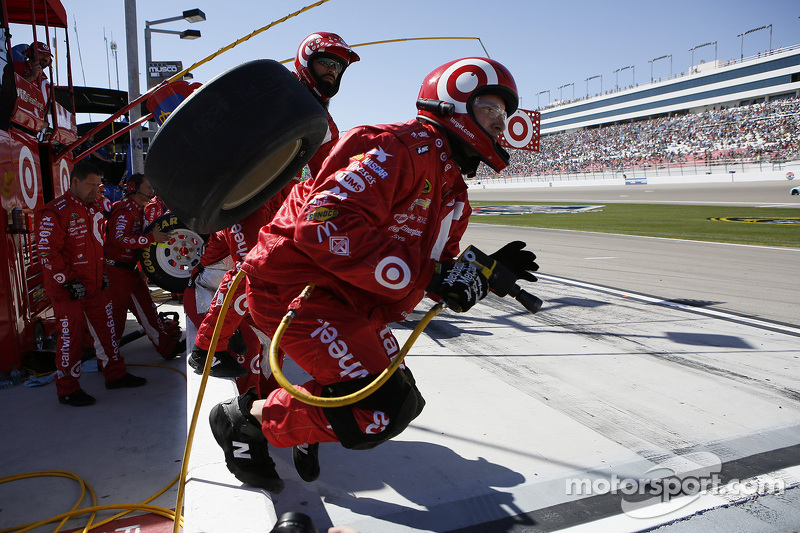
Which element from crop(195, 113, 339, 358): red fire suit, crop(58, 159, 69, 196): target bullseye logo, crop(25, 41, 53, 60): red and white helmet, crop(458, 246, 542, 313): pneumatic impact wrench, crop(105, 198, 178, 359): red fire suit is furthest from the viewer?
crop(58, 159, 69, 196): target bullseye logo

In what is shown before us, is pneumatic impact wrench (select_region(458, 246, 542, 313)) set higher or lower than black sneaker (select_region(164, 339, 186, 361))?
higher

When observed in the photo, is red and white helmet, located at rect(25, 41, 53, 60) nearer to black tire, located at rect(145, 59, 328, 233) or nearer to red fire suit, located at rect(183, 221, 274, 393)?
red fire suit, located at rect(183, 221, 274, 393)

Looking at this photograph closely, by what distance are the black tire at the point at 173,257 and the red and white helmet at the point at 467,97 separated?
341 cm

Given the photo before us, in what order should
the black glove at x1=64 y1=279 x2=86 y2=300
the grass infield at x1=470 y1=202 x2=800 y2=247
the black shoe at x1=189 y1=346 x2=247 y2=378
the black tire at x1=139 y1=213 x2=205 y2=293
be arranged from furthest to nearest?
1. the grass infield at x1=470 y1=202 x2=800 y2=247
2. the black tire at x1=139 y1=213 x2=205 y2=293
3. the black glove at x1=64 y1=279 x2=86 y2=300
4. the black shoe at x1=189 y1=346 x2=247 y2=378

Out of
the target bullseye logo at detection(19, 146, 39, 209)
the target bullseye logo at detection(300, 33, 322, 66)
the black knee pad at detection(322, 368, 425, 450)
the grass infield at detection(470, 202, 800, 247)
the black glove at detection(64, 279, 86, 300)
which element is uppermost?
the target bullseye logo at detection(300, 33, 322, 66)

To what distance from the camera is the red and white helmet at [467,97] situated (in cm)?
251

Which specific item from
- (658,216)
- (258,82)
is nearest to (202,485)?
(258,82)

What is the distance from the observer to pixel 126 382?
4406mm

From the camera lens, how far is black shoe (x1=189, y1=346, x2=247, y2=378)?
353 centimetres

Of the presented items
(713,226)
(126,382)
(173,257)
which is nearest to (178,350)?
(126,382)

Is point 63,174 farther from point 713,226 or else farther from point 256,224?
point 713,226

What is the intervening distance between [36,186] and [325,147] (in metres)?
3.42

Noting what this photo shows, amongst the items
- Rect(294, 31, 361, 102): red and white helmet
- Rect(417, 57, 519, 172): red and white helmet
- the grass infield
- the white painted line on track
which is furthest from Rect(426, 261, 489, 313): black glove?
the grass infield

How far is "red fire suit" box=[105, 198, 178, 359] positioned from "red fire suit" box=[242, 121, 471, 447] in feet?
9.92
